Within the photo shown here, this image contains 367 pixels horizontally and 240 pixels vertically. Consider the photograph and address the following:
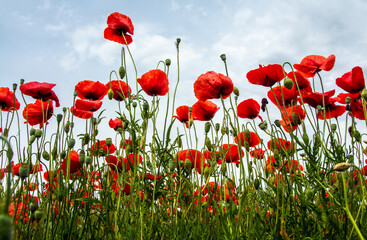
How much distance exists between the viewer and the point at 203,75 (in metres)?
1.94

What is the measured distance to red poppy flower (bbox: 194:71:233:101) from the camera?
1858 millimetres

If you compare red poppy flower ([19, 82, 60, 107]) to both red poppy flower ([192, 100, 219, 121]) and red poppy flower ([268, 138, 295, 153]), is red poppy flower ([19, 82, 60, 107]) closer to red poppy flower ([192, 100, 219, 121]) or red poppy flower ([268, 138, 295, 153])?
red poppy flower ([192, 100, 219, 121])

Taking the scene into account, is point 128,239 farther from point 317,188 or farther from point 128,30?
point 128,30

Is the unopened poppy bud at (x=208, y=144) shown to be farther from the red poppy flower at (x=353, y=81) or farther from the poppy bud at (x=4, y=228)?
the poppy bud at (x=4, y=228)

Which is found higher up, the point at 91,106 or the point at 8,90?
the point at 8,90

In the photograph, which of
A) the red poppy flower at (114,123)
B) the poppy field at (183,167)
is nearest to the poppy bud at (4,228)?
the poppy field at (183,167)

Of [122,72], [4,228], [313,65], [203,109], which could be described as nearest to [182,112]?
[203,109]

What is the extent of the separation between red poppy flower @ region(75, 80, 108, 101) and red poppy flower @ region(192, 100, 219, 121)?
721mm

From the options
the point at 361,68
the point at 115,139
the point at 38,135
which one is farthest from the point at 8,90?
the point at 361,68

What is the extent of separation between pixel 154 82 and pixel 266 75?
27.9 inches

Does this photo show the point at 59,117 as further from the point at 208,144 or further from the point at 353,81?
the point at 353,81

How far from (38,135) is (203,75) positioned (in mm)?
1119

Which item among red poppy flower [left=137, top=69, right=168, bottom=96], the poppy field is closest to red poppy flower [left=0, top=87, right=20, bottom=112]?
the poppy field

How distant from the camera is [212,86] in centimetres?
188
